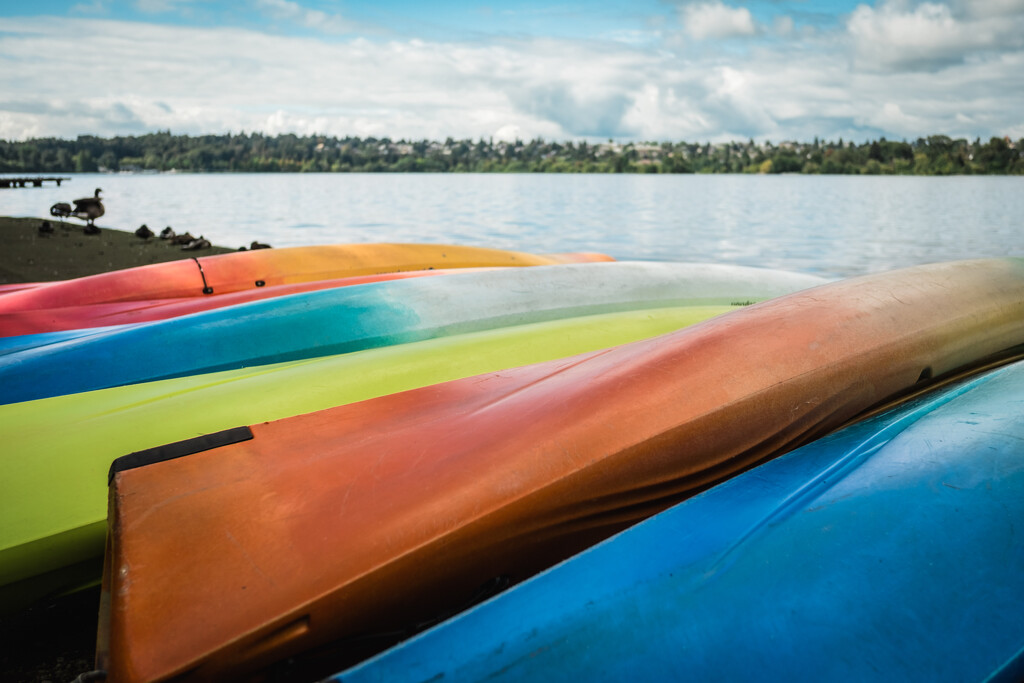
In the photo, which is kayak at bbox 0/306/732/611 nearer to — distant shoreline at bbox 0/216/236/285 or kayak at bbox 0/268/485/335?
kayak at bbox 0/268/485/335

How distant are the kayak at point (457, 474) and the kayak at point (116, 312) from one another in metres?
2.28

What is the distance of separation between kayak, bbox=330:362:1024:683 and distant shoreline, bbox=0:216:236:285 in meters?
7.07

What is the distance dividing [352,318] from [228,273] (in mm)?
1818

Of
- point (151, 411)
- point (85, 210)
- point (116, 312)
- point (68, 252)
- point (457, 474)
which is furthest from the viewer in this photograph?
point (85, 210)

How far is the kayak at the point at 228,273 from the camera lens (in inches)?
183

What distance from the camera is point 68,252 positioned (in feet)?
29.1

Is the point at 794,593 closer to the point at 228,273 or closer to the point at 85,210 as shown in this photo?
the point at 228,273

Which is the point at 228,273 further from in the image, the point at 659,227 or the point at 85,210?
the point at 659,227

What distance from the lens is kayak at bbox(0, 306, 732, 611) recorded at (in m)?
1.78

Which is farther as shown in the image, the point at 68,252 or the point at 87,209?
the point at 87,209

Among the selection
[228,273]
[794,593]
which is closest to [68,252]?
[228,273]

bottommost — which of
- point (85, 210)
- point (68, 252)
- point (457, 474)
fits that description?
point (68, 252)

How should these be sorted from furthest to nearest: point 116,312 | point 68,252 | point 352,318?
point 68,252 → point 116,312 → point 352,318

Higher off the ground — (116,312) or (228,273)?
(228,273)
